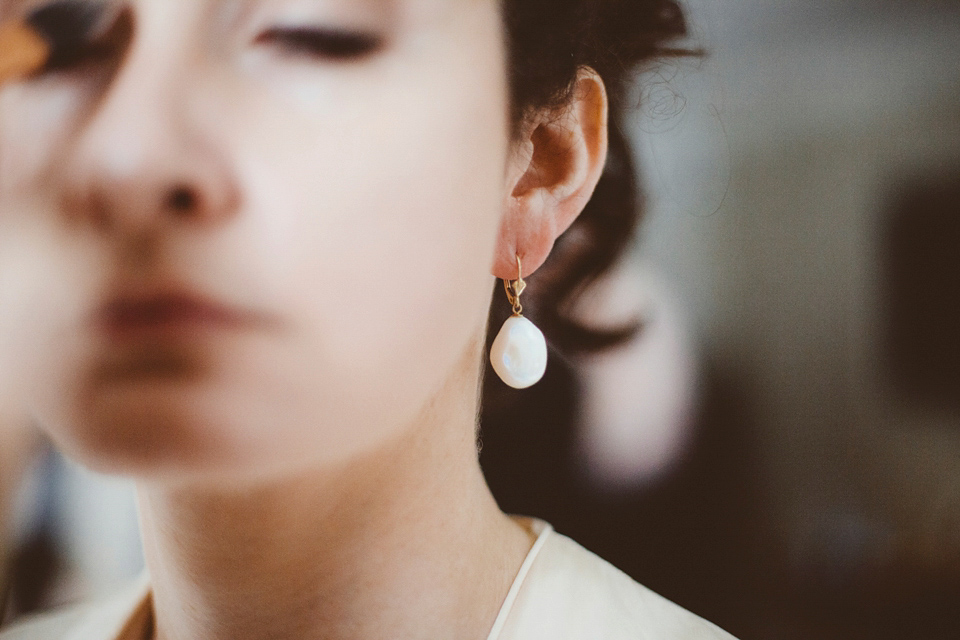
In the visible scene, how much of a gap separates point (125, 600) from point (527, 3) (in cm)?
49

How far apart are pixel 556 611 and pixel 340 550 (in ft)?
0.48

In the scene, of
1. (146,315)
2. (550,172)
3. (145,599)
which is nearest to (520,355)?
(550,172)

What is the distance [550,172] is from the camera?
1.34 feet

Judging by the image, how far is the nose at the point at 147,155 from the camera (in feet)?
0.82

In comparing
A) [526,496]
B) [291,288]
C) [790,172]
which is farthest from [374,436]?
[790,172]

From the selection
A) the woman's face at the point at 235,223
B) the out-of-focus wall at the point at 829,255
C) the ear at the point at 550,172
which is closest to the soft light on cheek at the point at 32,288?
the woman's face at the point at 235,223

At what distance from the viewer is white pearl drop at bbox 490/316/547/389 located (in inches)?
15.6

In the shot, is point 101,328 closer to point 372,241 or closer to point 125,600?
point 372,241

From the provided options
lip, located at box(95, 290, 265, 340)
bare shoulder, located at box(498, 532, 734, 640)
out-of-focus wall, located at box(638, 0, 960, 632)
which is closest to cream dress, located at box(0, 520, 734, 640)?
bare shoulder, located at box(498, 532, 734, 640)

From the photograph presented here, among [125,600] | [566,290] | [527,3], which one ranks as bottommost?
[125,600]

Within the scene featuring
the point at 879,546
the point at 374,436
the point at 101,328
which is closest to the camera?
the point at 101,328

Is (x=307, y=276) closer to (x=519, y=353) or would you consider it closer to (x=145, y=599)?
(x=519, y=353)

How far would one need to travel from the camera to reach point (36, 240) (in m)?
0.27

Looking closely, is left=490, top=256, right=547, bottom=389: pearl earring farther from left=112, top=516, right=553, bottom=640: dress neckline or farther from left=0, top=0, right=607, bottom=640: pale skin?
left=112, top=516, right=553, bottom=640: dress neckline
